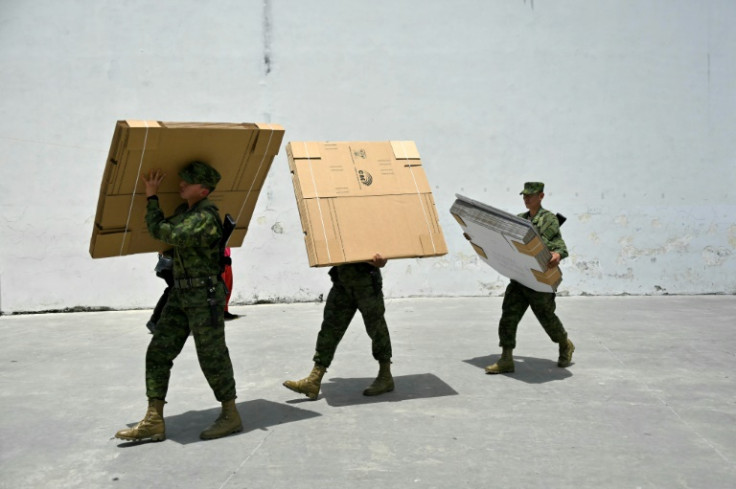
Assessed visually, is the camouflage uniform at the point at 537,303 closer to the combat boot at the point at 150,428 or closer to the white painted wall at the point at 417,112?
the combat boot at the point at 150,428

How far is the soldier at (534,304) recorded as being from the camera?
235 inches

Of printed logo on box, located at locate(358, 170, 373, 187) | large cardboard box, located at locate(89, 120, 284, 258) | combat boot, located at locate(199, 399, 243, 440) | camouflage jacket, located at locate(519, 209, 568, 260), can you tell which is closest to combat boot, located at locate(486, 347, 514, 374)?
camouflage jacket, located at locate(519, 209, 568, 260)

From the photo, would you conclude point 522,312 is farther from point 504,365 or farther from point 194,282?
point 194,282

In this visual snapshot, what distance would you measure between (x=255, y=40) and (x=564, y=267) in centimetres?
547

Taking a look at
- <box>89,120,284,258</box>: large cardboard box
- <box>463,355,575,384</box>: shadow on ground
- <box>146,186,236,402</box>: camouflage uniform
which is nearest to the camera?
<box>89,120,284,258</box>: large cardboard box

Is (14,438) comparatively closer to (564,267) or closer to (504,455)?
(504,455)

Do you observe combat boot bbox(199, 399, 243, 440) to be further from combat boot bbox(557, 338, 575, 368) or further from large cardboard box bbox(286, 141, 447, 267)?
combat boot bbox(557, 338, 575, 368)

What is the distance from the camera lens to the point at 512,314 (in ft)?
20.0

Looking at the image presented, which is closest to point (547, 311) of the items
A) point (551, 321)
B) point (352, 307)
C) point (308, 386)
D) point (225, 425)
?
point (551, 321)

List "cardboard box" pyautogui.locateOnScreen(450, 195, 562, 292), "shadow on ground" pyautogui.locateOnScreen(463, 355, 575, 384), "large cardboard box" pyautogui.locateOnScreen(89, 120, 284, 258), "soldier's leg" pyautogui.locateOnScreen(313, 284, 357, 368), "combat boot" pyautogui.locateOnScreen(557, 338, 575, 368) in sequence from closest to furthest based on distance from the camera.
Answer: "large cardboard box" pyautogui.locateOnScreen(89, 120, 284, 258) → "cardboard box" pyautogui.locateOnScreen(450, 195, 562, 292) → "soldier's leg" pyautogui.locateOnScreen(313, 284, 357, 368) → "shadow on ground" pyautogui.locateOnScreen(463, 355, 575, 384) → "combat boot" pyautogui.locateOnScreen(557, 338, 575, 368)

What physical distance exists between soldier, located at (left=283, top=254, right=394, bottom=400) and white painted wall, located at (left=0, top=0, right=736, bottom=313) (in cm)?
527

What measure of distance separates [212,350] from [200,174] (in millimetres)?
1063

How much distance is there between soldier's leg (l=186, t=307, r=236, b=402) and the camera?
4.44 m

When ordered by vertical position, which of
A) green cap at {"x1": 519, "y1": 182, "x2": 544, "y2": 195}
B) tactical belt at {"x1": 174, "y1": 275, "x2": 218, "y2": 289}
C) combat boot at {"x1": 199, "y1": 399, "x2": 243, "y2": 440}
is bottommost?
combat boot at {"x1": 199, "y1": 399, "x2": 243, "y2": 440}
